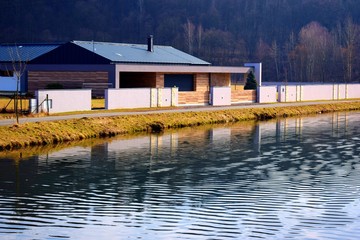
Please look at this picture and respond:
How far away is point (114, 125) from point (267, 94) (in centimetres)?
2450

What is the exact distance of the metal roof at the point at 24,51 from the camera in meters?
62.3

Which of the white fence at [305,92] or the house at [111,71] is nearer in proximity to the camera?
the house at [111,71]

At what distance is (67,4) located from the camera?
521 feet

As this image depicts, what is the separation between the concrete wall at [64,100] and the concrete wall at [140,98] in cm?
200

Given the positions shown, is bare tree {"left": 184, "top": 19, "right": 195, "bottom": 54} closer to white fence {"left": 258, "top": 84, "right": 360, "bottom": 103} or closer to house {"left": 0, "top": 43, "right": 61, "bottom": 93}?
white fence {"left": 258, "top": 84, "right": 360, "bottom": 103}

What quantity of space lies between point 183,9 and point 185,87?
105 m

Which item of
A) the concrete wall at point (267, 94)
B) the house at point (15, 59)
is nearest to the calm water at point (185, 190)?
the concrete wall at point (267, 94)

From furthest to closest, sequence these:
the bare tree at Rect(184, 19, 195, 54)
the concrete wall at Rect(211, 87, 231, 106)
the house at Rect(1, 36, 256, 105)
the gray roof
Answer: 1. the bare tree at Rect(184, 19, 195, 54)
2. the gray roof
3. the house at Rect(1, 36, 256, 105)
4. the concrete wall at Rect(211, 87, 231, 106)

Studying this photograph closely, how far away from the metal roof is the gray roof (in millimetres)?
5310

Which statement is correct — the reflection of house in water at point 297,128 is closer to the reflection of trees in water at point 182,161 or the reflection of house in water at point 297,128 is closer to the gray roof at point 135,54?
the reflection of trees in water at point 182,161

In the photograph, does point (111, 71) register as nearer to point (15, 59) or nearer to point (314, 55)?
point (15, 59)

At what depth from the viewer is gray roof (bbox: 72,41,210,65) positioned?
56562 mm

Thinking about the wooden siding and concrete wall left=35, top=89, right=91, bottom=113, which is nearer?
concrete wall left=35, top=89, right=91, bottom=113

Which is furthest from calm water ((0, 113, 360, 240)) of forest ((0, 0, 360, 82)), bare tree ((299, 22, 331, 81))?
forest ((0, 0, 360, 82))
